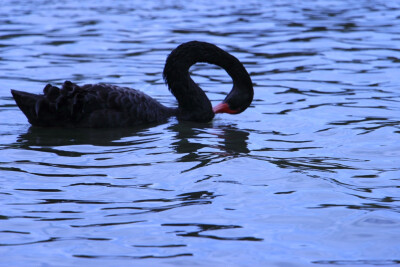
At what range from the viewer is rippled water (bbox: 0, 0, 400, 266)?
386cm

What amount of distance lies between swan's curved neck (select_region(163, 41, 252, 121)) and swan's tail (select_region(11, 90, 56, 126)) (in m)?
1.32

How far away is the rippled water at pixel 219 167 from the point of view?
386 centimetres

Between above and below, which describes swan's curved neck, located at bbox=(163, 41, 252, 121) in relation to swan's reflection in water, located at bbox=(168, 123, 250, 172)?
above

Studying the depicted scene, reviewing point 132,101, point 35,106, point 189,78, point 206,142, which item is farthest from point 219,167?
point 189,78

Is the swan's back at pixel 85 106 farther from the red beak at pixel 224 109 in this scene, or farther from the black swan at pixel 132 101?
the red beak at pixel 224 109

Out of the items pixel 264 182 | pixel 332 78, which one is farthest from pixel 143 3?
pixel 264 182

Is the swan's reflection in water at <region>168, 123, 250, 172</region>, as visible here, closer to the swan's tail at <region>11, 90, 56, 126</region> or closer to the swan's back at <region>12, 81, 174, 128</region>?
the swan's back at <region>12, 81, 174, 128</region>

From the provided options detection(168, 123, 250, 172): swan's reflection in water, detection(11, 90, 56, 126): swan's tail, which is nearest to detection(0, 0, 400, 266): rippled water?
detection(168, 123, 250, 172): swan's reflection in water

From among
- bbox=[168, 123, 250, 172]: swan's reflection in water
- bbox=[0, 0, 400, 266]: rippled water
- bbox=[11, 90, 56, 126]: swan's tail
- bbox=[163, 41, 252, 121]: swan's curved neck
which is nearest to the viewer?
bbox=[0, 0, 400, 266]: rippled water

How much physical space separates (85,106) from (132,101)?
0.46m

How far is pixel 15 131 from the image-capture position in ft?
22.2

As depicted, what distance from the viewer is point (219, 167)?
5328 mm

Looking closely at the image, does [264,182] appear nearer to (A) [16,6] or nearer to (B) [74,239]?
(B) [74,239]

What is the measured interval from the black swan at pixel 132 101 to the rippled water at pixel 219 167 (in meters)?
0.15
